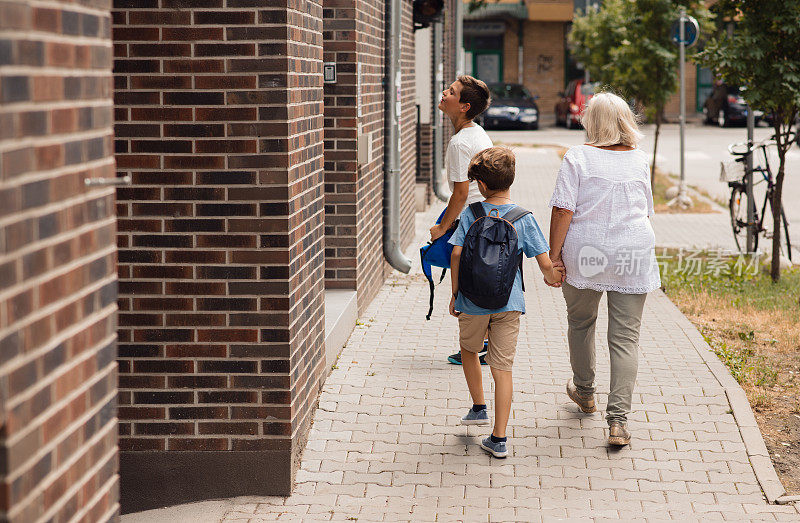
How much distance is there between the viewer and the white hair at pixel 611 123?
517 cm

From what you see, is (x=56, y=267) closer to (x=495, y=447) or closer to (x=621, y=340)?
(x=495, y=447)

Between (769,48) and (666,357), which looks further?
(769,48)

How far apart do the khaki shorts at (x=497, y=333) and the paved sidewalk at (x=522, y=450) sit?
0.46m

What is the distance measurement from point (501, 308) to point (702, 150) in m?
22.9

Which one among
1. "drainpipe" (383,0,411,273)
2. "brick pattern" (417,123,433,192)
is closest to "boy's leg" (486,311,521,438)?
"drainpipe" (383,0,411,273)

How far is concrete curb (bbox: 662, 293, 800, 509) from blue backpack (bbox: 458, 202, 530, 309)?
55.6 inches

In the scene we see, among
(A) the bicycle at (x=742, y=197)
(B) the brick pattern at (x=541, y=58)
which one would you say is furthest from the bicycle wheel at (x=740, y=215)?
(B) the brick pattern at (x=541, y=58)

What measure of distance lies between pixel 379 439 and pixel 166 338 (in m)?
1.27

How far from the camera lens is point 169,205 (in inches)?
178

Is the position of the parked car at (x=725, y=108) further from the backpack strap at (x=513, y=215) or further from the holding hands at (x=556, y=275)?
the backpack strap at (x=513, y=215)

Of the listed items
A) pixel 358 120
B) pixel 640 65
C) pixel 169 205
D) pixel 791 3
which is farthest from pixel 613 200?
pixel 640 65

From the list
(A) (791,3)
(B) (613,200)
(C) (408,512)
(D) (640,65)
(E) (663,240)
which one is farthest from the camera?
(D) (640,65)

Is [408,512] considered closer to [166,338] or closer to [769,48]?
[166,338]

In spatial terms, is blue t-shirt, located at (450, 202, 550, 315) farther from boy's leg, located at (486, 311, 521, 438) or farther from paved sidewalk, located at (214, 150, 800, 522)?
paved sidewalk, located at (214, 150, 800, 522)
